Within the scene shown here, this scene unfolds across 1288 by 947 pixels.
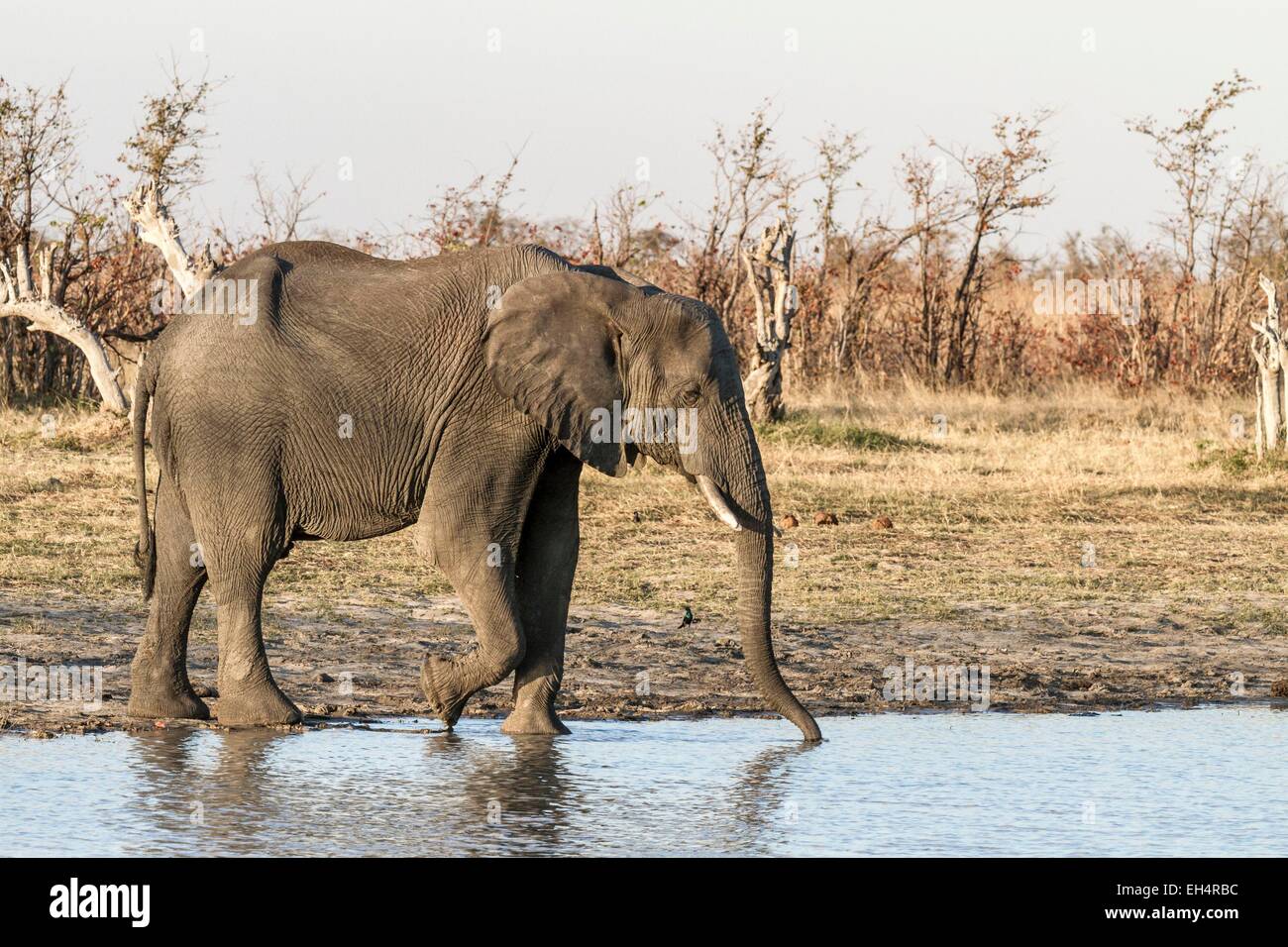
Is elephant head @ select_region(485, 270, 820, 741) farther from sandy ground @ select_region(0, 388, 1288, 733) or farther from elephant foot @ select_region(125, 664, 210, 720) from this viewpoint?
elephant foot @ select_region(125, 664, 210, 720)

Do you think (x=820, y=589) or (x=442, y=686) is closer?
(x=442, y=686)

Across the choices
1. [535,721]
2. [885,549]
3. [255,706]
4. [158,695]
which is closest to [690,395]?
[535,721]

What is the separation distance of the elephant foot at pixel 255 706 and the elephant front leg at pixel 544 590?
898 mm

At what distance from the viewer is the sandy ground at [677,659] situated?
850 cm

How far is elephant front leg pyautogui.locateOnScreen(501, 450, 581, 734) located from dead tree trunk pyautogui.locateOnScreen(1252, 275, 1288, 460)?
1055 centimetres

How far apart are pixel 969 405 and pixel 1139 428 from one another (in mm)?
2394

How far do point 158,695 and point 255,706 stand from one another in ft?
1.72

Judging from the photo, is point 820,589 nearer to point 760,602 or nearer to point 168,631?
point 760,602

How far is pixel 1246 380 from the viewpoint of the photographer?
25297mm

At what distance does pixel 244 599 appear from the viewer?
7.66 m

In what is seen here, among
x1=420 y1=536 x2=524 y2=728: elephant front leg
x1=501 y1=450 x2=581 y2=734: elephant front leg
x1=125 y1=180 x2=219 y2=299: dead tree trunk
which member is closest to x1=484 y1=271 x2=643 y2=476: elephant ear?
x1=501 y1=450 x2=581 y2=734: elephant front leg
